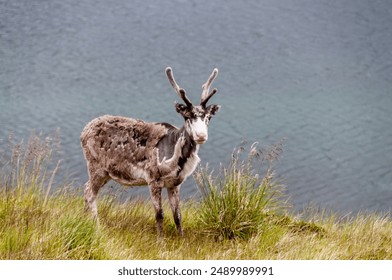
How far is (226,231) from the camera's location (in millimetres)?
6586

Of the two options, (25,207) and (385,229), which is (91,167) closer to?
(25,207)

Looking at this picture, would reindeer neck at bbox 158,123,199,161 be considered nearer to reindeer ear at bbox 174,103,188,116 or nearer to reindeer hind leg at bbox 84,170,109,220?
reindeer ear at bbox 174,103,188,116

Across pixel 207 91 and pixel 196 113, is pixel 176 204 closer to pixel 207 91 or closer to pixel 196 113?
pixel 196 113

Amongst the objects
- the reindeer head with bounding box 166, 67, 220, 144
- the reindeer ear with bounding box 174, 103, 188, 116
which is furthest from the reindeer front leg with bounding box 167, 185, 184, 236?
the reindeer ear with bounding box 174, 103, 188, 116

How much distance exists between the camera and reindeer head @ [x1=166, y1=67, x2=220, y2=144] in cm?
589

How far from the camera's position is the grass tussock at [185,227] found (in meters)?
5.74

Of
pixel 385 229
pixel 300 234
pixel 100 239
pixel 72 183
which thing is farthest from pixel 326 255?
pixel 72 183

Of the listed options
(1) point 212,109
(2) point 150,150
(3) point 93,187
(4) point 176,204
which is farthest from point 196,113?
(3) point 93,187

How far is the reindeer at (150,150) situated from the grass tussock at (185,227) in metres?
0.27

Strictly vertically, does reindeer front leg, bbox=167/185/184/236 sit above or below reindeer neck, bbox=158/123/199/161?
below

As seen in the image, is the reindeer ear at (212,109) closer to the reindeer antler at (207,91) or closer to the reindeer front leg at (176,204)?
the reindeer antler at (207,91)

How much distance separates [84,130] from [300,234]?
2595 millimetres

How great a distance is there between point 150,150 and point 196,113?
30.9 inches
